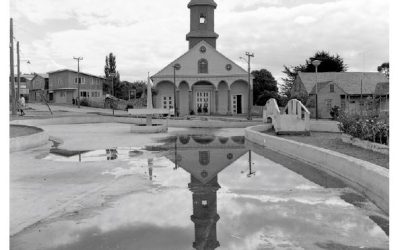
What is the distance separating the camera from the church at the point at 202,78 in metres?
50.7

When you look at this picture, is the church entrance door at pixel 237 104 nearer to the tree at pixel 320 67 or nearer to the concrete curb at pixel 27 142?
the tree at pixel 320 67

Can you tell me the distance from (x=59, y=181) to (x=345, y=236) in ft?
22.4

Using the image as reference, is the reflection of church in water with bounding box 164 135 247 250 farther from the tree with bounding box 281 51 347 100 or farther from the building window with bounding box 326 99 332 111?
the tree with bounding box 281 51 347 100

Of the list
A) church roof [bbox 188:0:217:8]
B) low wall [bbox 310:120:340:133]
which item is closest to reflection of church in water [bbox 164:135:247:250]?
low wall [bbox 310:120:340:133]

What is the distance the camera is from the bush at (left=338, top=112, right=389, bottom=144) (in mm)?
14287

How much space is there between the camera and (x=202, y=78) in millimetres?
50625

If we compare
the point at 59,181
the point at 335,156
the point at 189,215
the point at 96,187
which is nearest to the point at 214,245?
the point at 189,215

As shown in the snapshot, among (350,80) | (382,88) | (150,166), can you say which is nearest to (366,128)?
(150,166)

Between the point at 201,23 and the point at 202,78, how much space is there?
7.22 m

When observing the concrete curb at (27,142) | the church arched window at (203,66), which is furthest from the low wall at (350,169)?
the church arched window at (203,66)

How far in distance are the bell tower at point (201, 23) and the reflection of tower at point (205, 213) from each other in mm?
43417

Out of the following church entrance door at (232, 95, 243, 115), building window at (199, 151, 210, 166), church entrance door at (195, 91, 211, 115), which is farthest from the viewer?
church entrance door at (232, 95, 243, 115)

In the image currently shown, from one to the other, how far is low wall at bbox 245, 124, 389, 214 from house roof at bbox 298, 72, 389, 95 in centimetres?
3699

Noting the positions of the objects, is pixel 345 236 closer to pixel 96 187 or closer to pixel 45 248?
pixel 45 248
